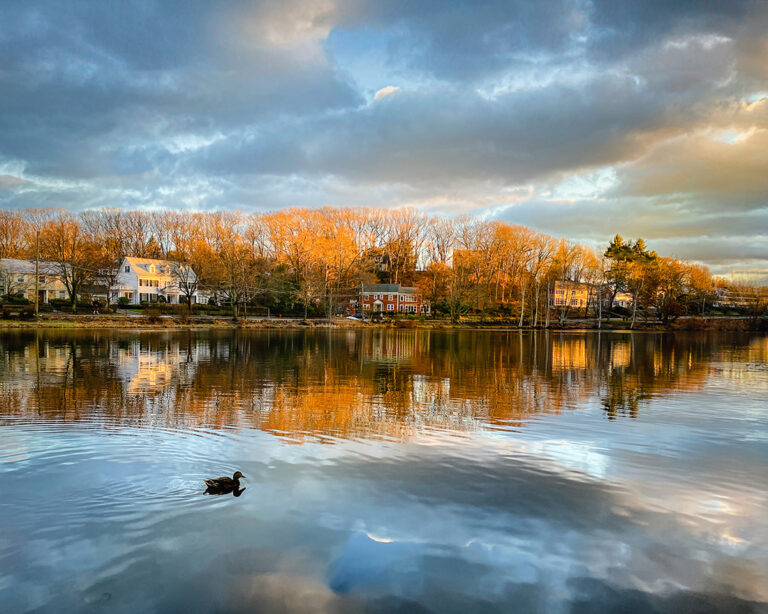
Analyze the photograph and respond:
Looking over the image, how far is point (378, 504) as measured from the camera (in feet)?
26.0

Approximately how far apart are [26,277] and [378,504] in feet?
324

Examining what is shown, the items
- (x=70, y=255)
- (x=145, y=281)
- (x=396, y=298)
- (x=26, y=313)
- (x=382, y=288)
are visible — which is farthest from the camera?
(x=382, y=288)

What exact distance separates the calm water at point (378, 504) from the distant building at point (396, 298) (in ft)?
313

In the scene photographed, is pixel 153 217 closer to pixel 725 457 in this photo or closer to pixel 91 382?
pixel 91 382

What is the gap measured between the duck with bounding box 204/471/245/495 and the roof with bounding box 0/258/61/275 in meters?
83.4

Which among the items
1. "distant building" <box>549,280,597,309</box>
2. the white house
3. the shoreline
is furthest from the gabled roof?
the white house

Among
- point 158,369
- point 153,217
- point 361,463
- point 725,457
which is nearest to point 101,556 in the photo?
point 361,463

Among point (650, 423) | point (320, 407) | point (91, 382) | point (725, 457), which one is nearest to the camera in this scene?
point (725, 457)

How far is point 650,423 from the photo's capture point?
1423cm

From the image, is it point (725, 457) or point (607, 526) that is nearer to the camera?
point (607, 526)

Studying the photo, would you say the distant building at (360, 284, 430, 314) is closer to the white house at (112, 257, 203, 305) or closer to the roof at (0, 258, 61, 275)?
the white house at (112, 257, 203, 305)

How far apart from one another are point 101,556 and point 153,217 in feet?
373

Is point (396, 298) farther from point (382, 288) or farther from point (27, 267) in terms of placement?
point (27, 267)

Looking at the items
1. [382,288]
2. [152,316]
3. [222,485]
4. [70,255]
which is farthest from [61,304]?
[222,485]
